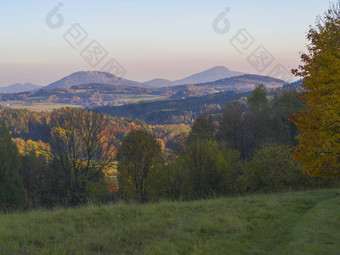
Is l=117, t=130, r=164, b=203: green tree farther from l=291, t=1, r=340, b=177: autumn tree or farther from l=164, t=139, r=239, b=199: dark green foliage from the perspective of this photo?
l=291, t=1, r=340, b=177: autumn tree

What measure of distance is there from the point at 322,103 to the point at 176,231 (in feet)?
48.5

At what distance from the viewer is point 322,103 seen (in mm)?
19375

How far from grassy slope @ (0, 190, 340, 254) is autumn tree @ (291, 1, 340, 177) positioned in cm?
605

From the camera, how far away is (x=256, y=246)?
9.52m

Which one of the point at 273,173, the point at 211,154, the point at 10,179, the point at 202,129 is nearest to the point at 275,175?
the point at 273,173

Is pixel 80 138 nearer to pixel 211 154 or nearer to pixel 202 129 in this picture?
pixel 211 154

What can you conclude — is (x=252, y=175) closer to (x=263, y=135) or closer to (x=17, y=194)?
(x=263, y=135)

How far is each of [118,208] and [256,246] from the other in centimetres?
749

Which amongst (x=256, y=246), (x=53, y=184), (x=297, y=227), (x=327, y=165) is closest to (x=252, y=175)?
(x=327, y=165)

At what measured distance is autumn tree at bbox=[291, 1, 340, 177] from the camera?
61.7ft

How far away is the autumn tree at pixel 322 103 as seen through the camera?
1881 cm

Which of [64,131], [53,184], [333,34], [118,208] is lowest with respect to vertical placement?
[53,184]

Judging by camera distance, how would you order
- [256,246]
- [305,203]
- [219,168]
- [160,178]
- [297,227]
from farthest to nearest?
[160,178]
[219,168]
[305,203]
[297,227]
[256,246]

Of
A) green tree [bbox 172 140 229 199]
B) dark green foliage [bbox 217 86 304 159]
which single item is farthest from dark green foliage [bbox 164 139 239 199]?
dark green foliage [bbox 217 86 304 159]
